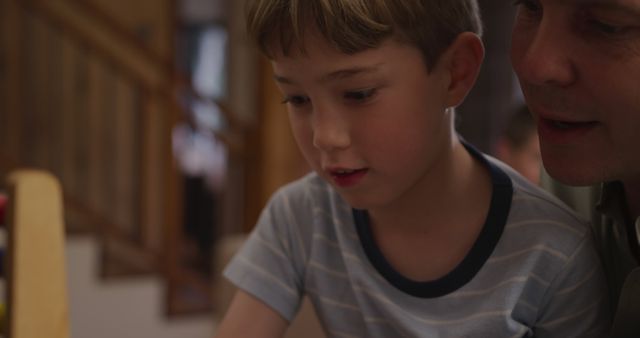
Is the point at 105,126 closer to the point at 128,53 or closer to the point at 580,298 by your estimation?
the point at 128,53

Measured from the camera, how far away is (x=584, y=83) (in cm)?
81

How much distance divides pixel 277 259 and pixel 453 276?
0.26 metres

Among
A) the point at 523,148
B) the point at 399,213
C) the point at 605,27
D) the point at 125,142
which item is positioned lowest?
the point at 125,142

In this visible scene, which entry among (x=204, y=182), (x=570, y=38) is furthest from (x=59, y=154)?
(x=570, y=38)

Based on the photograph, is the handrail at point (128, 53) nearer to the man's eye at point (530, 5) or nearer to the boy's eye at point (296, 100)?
the boy's eye at point (296, 100)

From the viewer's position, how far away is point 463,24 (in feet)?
3.20

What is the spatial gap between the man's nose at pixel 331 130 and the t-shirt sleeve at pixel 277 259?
0.26 meters

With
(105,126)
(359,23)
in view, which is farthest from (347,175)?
(105,126)

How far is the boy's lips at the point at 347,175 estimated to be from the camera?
3.08 ft

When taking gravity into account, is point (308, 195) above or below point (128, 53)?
below

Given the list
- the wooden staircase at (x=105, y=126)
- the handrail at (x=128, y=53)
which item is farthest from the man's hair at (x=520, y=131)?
the handrail at (x=128, y=53)

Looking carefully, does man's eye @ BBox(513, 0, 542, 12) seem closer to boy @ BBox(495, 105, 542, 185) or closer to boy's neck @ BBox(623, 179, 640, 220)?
boy's neck @ BBox(623, 179, 640, 220)

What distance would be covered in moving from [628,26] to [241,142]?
365cm

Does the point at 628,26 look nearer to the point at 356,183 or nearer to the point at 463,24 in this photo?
the point at 463,24
